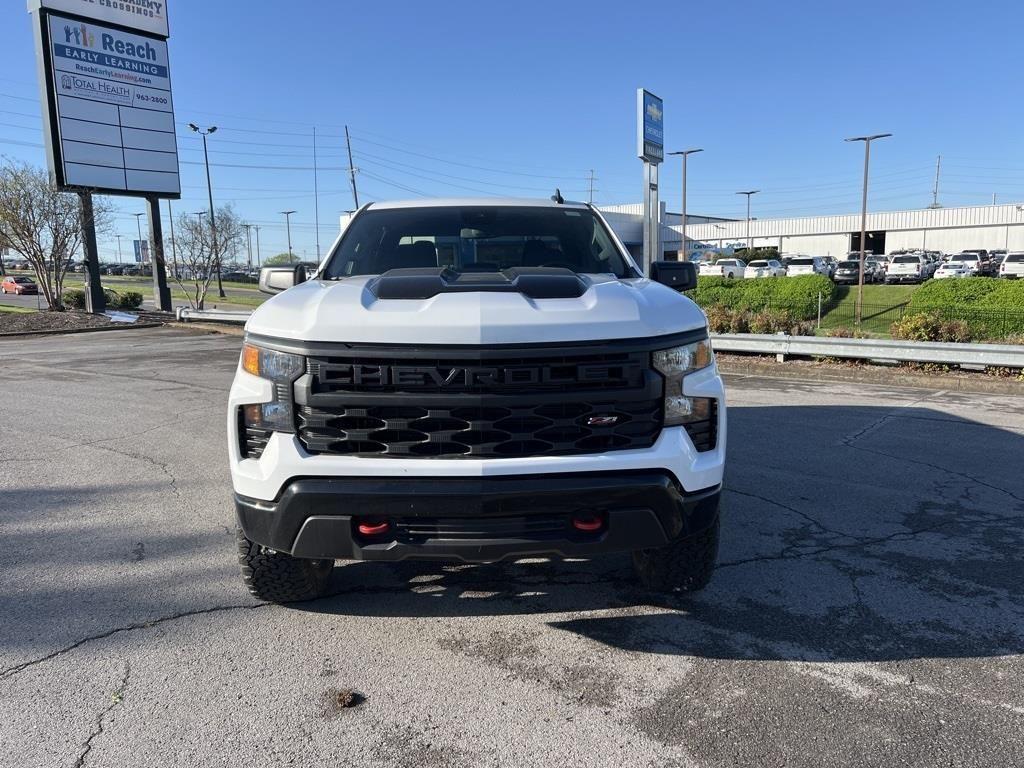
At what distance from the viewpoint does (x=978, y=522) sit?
458 cm

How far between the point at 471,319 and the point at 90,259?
25684 mm

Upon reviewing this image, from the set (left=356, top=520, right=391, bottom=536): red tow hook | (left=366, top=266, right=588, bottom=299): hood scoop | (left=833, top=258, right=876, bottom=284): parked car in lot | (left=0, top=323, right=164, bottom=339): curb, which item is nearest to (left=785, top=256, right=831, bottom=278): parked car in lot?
(left=833, top=258, right=876, bottom=284): parked car in lot

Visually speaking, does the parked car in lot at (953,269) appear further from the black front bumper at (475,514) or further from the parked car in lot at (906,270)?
the black front bumper at (475,514)

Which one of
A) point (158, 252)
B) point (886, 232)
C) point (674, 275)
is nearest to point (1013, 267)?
point (886, 232)

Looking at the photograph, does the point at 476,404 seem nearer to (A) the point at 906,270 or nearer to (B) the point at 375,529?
(B) the point at 375,529

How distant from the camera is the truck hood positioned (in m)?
2.71

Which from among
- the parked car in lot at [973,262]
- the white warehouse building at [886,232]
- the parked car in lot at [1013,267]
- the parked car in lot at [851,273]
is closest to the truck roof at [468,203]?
the parked car in lot at [851,273]

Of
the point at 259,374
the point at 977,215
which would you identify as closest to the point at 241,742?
the point at 259,374

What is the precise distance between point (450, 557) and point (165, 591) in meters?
1.76

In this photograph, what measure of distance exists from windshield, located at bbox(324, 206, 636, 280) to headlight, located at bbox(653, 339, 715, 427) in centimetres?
132

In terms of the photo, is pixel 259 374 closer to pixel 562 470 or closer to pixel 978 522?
pixel 562 470

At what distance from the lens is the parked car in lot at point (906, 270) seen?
36250 mm

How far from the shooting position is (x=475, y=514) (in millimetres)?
2695

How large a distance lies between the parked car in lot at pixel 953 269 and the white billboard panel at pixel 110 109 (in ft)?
114
